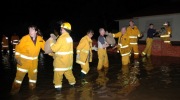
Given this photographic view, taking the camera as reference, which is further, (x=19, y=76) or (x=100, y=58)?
(x=100, y=58)

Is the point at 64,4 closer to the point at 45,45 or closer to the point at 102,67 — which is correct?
the point at 102,67

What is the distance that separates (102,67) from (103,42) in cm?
148

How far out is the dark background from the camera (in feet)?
135

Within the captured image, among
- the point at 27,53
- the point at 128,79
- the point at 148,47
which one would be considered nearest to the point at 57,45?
the point at 27,53

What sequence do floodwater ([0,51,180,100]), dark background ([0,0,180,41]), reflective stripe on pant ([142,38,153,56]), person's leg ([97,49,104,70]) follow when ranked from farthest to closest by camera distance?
dark background ([0,0,180,41])
reflective stripe on pant ([142,38,153,56])
person's leg ([97,49,104,70])
floodwater ([0,51,180,100])

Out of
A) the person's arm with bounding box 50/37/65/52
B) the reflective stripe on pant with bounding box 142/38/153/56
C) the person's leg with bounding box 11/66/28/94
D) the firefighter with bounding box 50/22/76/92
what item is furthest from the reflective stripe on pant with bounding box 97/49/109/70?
the reflective stripe on pant with bounding box 142/38/153/56

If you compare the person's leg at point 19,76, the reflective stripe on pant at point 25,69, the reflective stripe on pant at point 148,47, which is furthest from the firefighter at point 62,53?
the reflective stripe on pant at point 148,47

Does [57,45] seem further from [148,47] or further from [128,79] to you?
[148,47]

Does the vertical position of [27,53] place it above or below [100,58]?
above

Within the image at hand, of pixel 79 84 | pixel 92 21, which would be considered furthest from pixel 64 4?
pixel 79 84

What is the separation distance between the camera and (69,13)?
4478cm

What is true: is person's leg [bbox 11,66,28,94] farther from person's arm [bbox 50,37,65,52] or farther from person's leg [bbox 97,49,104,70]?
person's leg [bbox 97,49,104,70]

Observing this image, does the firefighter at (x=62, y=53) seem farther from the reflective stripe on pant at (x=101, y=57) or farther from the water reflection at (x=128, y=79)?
the reflective stripe on pant at (x=101, y=57)

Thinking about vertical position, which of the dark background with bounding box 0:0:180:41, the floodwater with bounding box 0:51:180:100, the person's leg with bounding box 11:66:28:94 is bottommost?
the floodwater with bounding box 0:51:180:100
